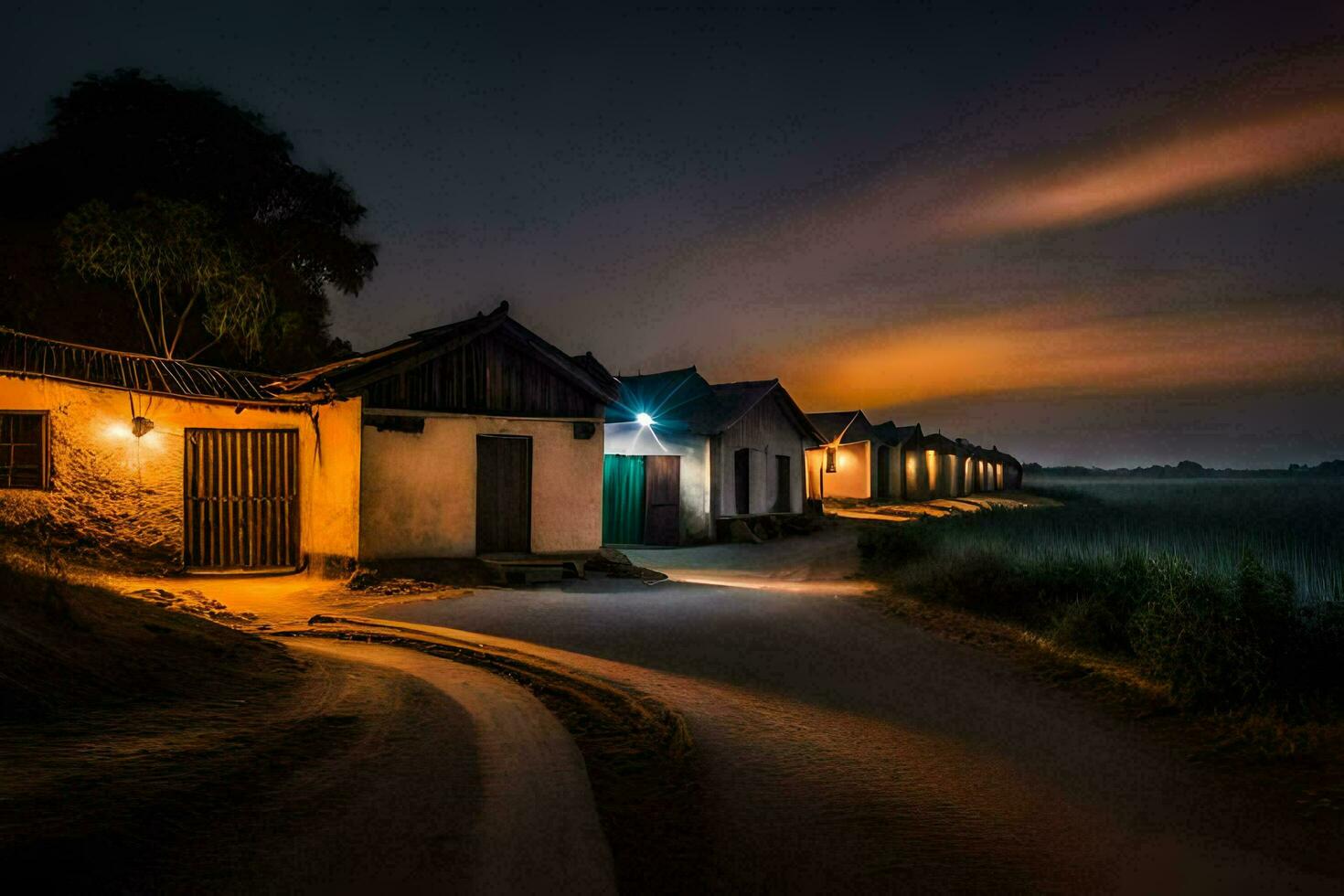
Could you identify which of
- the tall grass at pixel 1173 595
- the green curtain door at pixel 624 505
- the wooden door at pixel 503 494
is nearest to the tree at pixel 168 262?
the wooden door at pixel 503 494

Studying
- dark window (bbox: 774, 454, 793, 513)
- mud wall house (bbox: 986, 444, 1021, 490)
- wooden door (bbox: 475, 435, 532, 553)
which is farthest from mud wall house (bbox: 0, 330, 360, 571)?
mud wall house (bbox: 986, 444, 1021, 490)

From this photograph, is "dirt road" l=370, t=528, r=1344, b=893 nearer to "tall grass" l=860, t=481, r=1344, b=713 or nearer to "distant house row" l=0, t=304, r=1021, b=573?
"tall grass" l=860, t=481, r=1344, b=713

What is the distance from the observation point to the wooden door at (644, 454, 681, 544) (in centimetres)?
2469

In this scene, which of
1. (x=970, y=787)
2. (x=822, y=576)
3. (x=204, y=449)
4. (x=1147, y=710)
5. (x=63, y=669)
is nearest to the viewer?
(x=970, y=787)

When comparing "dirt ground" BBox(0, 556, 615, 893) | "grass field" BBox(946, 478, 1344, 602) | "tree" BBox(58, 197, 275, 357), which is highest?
"tree" BBox(58, 197, 275, 357)

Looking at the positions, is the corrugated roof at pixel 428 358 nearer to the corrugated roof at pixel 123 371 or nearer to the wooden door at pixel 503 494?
the corrugated roof at pixel 123 371

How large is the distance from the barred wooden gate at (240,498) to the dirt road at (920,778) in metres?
6.94

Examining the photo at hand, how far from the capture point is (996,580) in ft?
44.3

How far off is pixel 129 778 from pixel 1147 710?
780 cm

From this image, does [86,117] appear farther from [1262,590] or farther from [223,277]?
[1262,590]

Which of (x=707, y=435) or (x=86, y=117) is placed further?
(x=707, y=435)

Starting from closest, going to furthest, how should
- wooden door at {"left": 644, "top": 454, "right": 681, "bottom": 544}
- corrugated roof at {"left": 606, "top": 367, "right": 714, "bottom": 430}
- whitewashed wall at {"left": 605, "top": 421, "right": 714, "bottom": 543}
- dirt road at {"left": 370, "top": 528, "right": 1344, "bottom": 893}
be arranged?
1. dirt road at {"left": 370, "top": 528, "right": 1344, "bottom": 893}
2. wooden door at {"left": 644, "top": 454, "right": 681, "bottom": 544}
3. whitewashed wall at {"left": 605, "top": 421, "right": 714, "bottom": 543}
4. corrugated roof at {"left": 606, "top": 367, "right": 714, "bottom": 430}

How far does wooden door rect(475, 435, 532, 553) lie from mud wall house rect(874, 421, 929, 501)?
31621 millimetres

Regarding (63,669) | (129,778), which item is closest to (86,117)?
(63,669)
